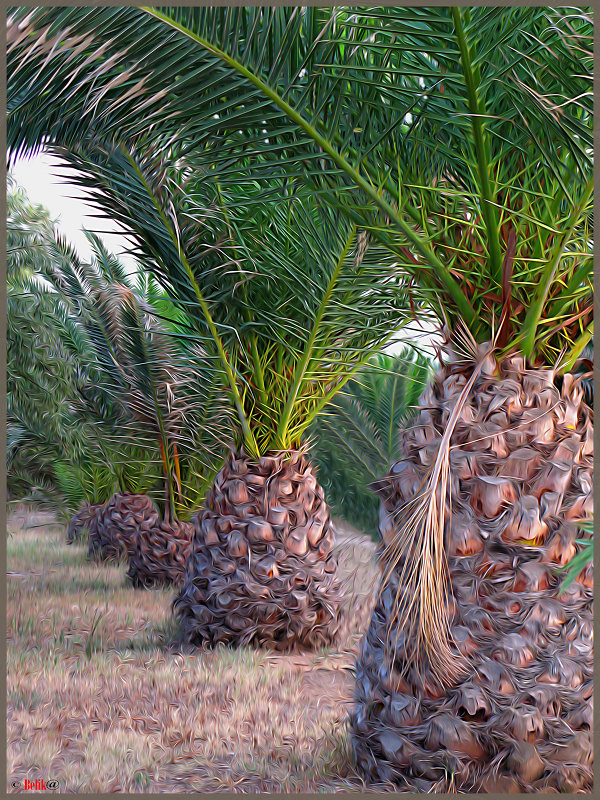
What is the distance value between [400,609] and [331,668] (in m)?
2.03

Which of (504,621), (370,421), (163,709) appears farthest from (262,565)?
(370,421)

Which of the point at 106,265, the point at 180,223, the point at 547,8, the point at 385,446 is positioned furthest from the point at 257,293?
the point at 385,446

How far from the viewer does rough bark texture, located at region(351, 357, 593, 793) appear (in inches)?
95.0

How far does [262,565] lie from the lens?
4.77 meters

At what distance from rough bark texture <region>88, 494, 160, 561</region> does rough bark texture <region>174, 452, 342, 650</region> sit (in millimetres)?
2929

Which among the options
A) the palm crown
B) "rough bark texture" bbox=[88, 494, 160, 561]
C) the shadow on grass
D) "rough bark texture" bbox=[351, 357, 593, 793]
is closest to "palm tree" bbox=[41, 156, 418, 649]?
the shadow on grass

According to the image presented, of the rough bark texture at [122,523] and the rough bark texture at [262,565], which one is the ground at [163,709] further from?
the rough bark texture at [122,523]

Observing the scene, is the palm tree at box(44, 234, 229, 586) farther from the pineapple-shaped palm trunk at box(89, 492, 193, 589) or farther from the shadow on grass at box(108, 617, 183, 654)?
the shadow on grass at box(108, 617, 183, 654)

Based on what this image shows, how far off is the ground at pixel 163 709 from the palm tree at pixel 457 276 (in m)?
0.58

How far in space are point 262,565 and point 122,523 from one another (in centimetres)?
399

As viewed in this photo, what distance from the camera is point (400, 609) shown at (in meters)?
2.64

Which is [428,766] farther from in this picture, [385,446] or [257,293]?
[385,446]

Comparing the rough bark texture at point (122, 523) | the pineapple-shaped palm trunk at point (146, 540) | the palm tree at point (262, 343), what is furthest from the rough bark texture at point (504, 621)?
the rough bark texture at point (122, 523)

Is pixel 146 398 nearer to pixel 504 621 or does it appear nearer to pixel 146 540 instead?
pixel 146 540
